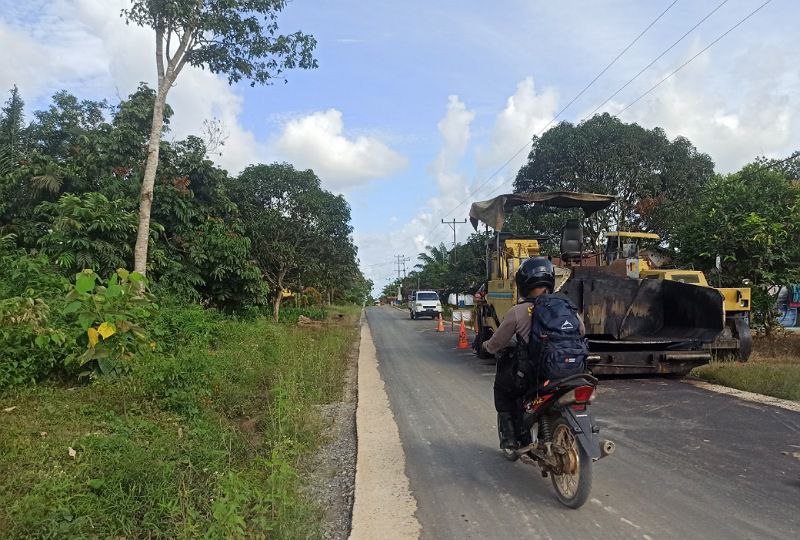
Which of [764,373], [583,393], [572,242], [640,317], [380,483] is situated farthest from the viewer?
[572,242]

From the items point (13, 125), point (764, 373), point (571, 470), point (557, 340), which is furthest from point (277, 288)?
point (571, 470)

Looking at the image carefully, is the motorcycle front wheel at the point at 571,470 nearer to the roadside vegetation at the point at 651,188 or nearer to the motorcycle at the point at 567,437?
the motorcycle at the point at 567,437

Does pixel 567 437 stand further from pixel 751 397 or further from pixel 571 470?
pixel 751 397

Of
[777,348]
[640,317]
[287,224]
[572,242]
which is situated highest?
[287,224]

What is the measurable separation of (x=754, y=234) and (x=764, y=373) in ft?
13.4

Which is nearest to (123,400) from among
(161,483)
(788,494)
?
(161,483)

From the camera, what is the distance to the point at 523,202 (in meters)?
11.4

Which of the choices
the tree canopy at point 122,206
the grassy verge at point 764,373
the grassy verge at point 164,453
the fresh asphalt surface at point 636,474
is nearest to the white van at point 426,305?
the tree canopy at point 122,206

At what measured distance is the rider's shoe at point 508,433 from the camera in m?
4.56

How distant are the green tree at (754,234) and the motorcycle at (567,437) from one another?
8726 millimetres

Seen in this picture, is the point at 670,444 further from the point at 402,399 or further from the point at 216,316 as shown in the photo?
the point at 216,316

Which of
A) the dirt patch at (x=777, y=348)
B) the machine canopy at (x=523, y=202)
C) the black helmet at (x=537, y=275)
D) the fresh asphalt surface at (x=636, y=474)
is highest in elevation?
the machine canopy at (x=523, y=202)

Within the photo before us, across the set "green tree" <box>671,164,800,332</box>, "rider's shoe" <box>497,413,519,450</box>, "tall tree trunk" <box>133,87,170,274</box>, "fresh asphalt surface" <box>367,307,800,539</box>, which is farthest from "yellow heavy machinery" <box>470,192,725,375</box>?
"tall tree trunk" <box>133,87,170,274</box>

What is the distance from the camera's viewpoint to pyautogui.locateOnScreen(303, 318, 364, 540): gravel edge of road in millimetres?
3877
